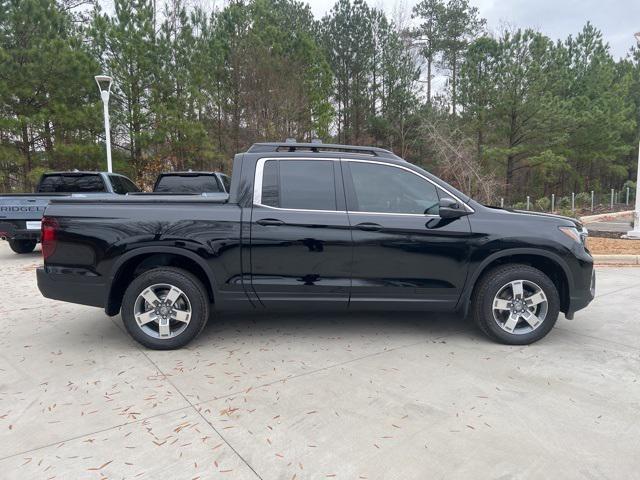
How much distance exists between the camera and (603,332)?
4.77 m

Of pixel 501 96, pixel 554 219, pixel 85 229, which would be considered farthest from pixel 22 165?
pixel 501 96

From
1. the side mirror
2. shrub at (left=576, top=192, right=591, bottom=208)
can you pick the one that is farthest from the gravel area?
shrub at (left=576, top=192, right=591, bottom=208)

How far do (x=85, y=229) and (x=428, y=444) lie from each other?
3416mm

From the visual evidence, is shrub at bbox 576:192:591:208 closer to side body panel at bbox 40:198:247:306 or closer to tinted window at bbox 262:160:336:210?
tinted window at bbox 262:160:336:210

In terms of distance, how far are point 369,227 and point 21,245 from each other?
9785 mm

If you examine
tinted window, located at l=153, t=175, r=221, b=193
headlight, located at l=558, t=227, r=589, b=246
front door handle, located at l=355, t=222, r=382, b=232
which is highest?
tinted window, located at l=153, t=175, r=221, b=193

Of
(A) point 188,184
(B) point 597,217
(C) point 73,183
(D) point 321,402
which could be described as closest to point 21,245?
(C) point 73,183

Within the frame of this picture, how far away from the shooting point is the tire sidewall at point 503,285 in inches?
167

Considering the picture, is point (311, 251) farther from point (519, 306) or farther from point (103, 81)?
point (103, 81)

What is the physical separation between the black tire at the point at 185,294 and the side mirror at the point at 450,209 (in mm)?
2370

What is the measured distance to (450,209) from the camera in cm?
409

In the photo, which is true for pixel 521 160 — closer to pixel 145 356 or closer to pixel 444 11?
pixel 444 11

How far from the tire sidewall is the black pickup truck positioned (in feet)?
0.03

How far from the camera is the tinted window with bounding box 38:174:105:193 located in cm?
982
